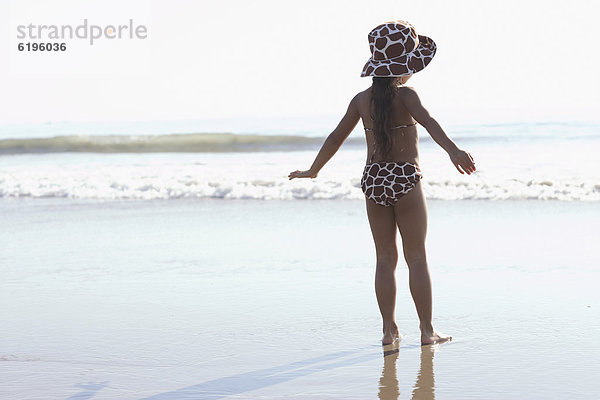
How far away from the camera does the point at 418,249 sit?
13.8 ft

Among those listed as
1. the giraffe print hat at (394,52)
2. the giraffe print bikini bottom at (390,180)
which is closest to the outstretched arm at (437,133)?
the giraffe print hat at (394,52)

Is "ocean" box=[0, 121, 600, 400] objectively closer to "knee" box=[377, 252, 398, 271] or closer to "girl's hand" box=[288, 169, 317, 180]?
"knee" box=[377, 252, 398, 271]

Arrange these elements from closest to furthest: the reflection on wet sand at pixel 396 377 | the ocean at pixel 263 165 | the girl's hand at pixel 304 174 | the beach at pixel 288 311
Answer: the reflection on wet sand at pixel 396 377 < the beach at pixel 288 311 < the girl's hand at pixel 304 174 < the ocean at pixel 263 165

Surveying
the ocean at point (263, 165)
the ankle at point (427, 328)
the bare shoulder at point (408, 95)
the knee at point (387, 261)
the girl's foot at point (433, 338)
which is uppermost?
the bare shoulder at point (408, 95)

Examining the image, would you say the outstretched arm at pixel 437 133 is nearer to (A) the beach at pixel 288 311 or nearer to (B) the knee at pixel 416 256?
(B) the knee at pixel 416 256

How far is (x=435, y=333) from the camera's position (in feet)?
13.7

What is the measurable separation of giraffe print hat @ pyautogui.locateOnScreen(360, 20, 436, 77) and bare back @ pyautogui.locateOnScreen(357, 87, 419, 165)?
106 millimetres

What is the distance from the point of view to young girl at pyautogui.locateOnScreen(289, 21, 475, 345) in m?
4.08

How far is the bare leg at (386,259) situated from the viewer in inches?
166

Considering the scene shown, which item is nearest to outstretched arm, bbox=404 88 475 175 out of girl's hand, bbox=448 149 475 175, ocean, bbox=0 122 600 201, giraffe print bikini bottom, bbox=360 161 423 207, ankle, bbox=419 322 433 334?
girl's hand, bbox=448 149 475 175

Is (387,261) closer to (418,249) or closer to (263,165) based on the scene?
(418,249)

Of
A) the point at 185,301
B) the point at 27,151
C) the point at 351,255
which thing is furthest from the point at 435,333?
the point at 27,151

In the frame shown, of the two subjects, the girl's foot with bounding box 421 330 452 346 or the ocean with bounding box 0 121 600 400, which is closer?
the ocean with bounding box 0 121 600 400

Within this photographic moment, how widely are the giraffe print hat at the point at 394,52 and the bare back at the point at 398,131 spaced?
106 mm
